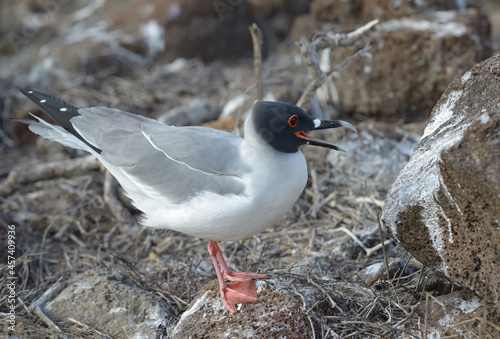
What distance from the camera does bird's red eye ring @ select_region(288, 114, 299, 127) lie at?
103 inches

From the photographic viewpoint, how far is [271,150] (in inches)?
104

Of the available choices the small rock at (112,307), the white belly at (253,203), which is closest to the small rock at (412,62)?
the white belly at (253,203)

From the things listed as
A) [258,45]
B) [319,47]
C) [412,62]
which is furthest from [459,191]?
[412,62]

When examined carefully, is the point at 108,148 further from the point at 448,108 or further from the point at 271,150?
the point at 448,108

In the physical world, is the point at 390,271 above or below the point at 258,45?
below

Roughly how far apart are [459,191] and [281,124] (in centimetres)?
95

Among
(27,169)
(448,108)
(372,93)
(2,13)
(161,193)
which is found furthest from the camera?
(2,13)

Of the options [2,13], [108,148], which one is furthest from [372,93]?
[2,13]

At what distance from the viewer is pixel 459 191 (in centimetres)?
208

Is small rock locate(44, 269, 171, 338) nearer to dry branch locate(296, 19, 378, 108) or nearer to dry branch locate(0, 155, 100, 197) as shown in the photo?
dry branch locate(0, 155, 100, 197)

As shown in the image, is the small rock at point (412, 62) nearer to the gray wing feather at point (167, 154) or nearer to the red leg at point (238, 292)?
the gray wing feather at point (167, 154)

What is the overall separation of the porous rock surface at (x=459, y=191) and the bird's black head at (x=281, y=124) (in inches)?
18.3

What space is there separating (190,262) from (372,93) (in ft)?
10.9

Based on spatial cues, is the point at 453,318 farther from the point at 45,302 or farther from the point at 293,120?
the point at 45,302
